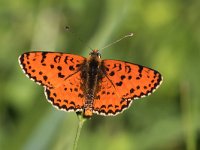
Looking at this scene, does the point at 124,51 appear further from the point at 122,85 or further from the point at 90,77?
the point at 122,85

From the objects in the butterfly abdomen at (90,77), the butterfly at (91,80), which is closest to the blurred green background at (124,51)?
the butterfly abdomen at (90,77)

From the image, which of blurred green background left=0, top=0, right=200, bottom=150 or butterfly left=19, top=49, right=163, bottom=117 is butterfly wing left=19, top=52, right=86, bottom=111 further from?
blurred green background left=0, top=0, right=200, bottom=150

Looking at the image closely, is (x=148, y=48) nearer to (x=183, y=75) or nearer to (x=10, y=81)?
(x=183, y=75)

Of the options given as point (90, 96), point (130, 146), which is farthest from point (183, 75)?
point (90, 96)

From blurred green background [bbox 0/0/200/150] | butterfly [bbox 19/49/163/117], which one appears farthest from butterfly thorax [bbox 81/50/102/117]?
blurred green background [bbox 0/0/200/150]

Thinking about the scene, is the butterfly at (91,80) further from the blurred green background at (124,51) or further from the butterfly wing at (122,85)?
the blurred green background at (124,51)

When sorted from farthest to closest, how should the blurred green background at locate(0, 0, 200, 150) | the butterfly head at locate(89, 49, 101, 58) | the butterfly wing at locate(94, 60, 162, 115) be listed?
the blurred green background at locate(0, 0, 200, 150) → the butterfly head at locate(89, 49, 101, 58) → the butterfly wing at locate(94, 60, 162, 115)
